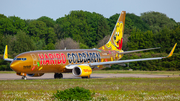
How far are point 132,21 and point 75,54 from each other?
293 feet

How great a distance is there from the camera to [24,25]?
10012cm

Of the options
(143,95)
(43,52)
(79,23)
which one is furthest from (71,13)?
(143,95)

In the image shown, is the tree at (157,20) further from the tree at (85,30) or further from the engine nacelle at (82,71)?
the engine nacelle at (82,71)

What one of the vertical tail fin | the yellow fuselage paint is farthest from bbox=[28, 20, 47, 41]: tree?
the yellow fuselage paint

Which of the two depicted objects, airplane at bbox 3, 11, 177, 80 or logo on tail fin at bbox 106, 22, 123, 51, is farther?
logo on tail fin at bbox 106, 22, 123, 51

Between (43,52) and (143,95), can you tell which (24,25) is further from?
(143,95)

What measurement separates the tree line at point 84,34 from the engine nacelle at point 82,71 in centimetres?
2196

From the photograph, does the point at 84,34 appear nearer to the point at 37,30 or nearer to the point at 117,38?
the point at 37,30

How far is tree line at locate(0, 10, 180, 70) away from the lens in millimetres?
70625

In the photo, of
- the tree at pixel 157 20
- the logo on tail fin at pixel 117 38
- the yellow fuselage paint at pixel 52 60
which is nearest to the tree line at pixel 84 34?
the tree at pixel 157 20

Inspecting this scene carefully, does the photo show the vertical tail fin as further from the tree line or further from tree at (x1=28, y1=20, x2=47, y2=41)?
tree at (x1=28, y1=20, x2=47, y2=41)

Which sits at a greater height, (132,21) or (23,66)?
(132,21)

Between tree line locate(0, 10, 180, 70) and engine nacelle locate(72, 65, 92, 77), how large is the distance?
72.0 feet

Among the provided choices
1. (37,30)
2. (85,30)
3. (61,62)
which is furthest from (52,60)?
(85,30)
